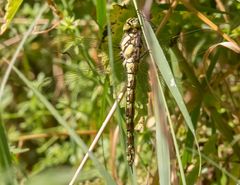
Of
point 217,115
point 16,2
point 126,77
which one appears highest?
point 16,2

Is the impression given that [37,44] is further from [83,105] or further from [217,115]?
[217,115]

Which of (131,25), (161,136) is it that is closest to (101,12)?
(131,25)

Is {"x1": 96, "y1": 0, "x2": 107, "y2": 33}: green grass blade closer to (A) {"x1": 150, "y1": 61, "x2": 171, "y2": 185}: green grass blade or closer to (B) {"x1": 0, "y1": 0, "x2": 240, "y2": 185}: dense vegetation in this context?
(B) {"x1": 0, "y1": 0, "x2": 240, "y2": 185}: dense vegetation

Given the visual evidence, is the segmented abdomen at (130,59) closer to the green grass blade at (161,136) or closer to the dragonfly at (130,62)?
the dragonfly at (130,62)

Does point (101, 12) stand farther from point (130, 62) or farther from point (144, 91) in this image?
point (144, 91)

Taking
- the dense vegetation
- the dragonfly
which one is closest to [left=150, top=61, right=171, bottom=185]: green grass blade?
the dense vegetation

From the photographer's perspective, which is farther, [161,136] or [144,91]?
[144,91]

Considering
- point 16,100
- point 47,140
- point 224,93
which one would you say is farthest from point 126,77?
point 16,100
